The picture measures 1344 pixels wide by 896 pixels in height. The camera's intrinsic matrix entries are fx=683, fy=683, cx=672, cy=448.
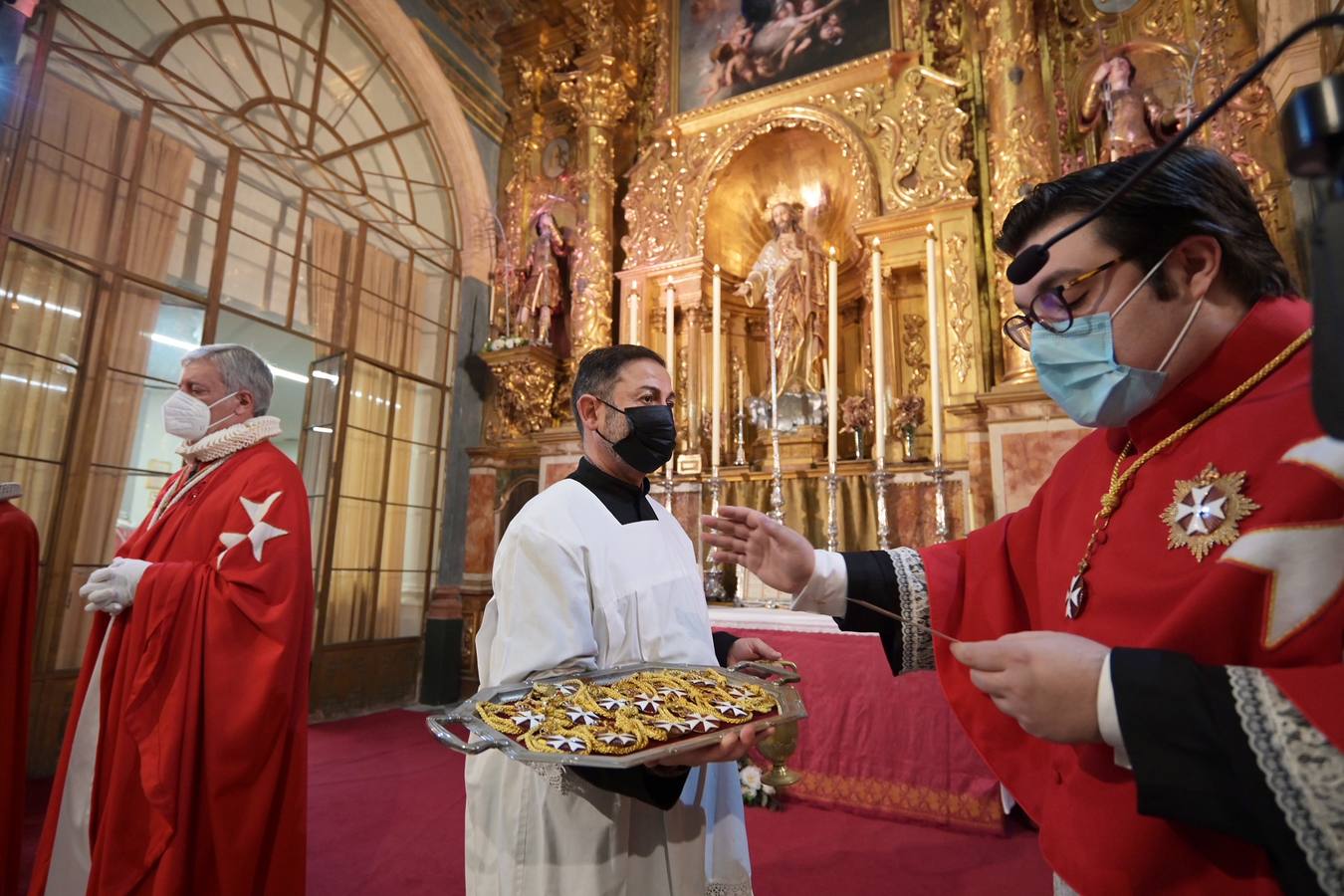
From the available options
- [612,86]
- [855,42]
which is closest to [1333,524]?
[855,42]

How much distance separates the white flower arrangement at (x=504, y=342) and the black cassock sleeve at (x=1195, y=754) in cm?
615

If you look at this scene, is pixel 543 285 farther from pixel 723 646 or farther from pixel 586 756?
pixel 586 756

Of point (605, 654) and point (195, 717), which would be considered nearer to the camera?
point (605, 654)

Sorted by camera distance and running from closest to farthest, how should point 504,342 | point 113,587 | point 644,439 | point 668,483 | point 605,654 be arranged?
point 605,654
point 644,439
point 113,587
point 668,483
point 504,342

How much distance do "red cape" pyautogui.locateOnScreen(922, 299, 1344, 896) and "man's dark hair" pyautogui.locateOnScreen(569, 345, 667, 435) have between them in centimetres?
107

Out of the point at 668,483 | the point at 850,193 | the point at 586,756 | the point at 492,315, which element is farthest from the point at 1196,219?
the point at 492,315

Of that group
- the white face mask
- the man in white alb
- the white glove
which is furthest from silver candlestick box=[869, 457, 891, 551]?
the white glove

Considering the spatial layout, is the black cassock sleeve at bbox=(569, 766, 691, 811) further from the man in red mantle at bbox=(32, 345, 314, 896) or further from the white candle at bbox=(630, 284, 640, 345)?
the white candle at bbox=(630, 284, 640, 345)

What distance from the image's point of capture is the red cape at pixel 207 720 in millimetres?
1901

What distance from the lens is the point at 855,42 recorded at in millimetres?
5875

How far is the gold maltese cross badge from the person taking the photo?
2.83 ft

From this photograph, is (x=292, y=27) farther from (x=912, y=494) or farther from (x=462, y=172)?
(x=912, y=494)

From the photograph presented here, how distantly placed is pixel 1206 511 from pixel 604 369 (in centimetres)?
139

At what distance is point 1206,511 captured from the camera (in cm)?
91
